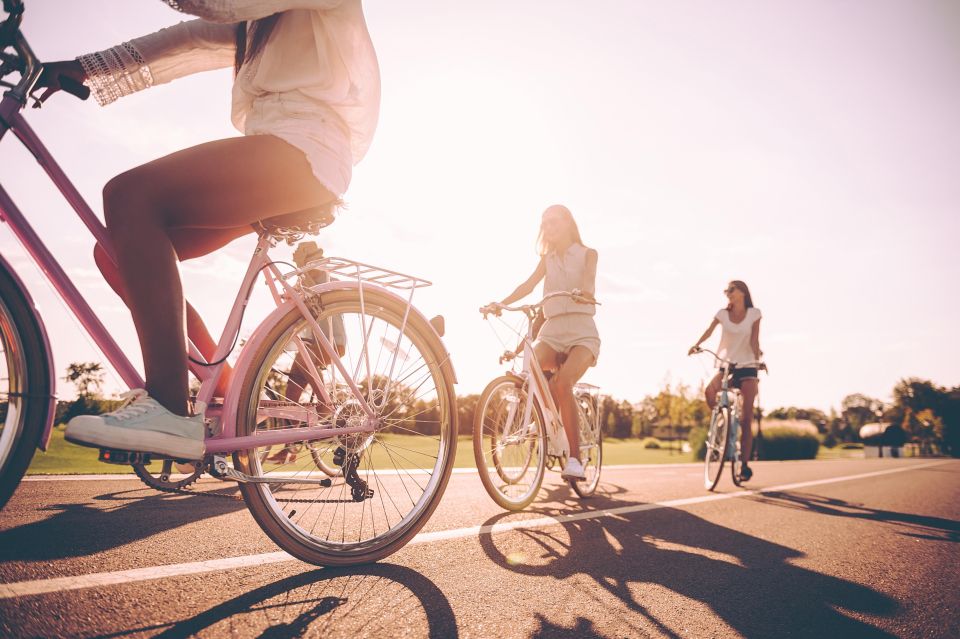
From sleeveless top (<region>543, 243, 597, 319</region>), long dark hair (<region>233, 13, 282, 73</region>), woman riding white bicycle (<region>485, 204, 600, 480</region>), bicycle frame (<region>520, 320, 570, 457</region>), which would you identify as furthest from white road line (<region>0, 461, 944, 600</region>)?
sleeveless top (<region>543, 243, 597, 319</region>)

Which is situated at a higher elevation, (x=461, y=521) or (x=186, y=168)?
(x=186, y=168)

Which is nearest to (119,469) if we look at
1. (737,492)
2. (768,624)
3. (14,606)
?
(14,606)

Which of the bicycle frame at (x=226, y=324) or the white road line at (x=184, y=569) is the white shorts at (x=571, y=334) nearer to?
the white road line at (x=184, y=569)

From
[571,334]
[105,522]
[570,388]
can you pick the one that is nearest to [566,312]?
[571,334]

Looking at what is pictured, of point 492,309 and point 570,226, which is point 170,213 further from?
point 570,226

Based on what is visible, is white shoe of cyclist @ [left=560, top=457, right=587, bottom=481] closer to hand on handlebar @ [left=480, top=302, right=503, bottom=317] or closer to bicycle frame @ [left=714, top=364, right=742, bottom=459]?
hand on handlebar @ [left=480, top=302, right=503, bottom=317]

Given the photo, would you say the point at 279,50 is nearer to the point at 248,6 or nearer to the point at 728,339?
the point at 248,6

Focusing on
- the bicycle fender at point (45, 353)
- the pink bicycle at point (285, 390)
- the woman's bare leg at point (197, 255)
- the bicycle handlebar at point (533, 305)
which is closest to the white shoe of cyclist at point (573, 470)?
the bicycle handlebar at point (533, 305)

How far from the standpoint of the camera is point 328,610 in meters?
1.53

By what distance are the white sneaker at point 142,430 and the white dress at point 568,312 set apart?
3498 millimetres

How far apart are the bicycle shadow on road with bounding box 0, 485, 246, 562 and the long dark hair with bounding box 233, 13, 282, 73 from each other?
163cm

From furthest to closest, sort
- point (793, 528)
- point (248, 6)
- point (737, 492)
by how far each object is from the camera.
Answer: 1. point (737, 492)
2. point (793, 528)
3. point (248, 6)

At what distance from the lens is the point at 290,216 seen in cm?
203

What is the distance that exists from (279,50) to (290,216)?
62 cm
